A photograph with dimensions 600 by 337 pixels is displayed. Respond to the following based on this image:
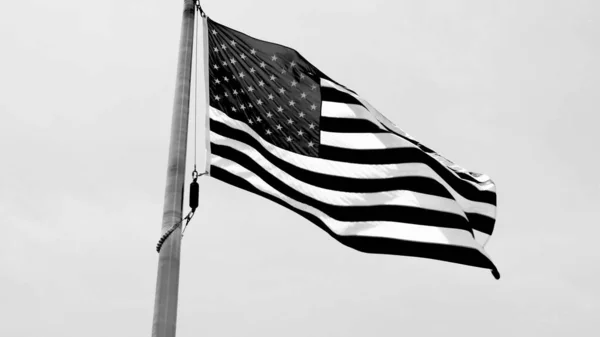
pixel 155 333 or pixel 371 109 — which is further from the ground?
pixel 371 109

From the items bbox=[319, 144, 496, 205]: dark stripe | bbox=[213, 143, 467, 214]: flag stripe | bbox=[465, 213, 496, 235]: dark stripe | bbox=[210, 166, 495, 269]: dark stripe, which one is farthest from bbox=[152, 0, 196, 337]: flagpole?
bbox=[465, 213, 496, 235]: dark stripe

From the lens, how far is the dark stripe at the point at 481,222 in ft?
48.5

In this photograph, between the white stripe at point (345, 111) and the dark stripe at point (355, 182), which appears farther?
the white stripe at point (345, 111)

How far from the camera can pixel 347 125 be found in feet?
47.1

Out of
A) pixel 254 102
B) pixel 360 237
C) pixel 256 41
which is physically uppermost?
pixel 256 41

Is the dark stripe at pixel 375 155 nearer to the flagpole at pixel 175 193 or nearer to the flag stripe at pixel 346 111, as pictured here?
the flag stripe at pixel 346 111

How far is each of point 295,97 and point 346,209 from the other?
2.31m

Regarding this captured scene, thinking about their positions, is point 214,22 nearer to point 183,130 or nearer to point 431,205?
point 183,130

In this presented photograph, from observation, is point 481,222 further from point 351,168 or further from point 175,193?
point 175,193

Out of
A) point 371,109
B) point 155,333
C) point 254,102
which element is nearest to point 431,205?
point 371,109

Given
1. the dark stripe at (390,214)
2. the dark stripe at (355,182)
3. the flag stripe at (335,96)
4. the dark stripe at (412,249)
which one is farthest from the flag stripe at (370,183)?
the flag stripe at (335,96)

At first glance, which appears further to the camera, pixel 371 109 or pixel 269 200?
pixel 371 109

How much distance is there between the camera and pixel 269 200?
12375 millimetres

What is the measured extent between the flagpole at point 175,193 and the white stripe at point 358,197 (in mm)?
1381
